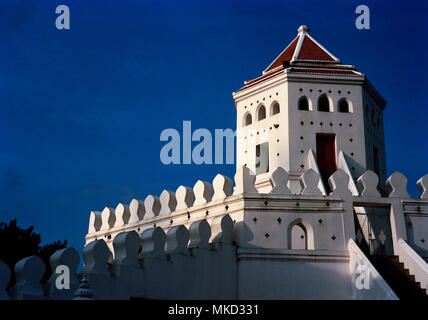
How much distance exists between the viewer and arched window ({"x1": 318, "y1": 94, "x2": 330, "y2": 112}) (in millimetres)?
23250

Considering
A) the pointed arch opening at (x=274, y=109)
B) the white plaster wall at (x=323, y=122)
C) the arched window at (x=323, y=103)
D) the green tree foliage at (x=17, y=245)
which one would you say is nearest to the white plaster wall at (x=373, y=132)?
the white plaster wall at (x=323, y=122)

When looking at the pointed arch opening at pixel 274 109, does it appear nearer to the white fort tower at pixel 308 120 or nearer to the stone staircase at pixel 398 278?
the white fort tower at pixel 308 120

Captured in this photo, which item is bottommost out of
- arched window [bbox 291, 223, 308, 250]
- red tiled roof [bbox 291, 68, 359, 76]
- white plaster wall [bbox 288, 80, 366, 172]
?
arched window [bbox 291, 223, 308, 250]

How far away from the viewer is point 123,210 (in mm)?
21406

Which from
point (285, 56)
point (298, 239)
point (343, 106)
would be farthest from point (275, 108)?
point (298, 239)

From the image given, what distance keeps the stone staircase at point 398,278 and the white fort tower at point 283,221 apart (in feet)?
0.16

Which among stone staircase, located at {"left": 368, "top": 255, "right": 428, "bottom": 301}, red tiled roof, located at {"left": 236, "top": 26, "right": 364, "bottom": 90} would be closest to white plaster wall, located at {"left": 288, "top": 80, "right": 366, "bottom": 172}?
red tiled roof, located at {"left": 236, "top": 26, "right": 364, "bottom": 90}

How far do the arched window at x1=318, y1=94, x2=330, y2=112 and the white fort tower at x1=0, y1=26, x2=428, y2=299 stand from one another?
0.13ft

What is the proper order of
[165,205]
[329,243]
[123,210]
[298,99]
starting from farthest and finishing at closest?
[298,99] < [123,210] < [165,205] < [329,243]

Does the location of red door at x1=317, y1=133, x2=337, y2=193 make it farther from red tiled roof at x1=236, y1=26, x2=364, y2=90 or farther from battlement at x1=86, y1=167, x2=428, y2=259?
battlement at x1=86, y1=167, x2=428, y2=259
